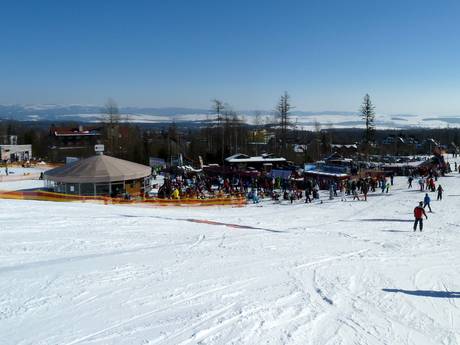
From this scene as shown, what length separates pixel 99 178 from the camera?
27938 mm

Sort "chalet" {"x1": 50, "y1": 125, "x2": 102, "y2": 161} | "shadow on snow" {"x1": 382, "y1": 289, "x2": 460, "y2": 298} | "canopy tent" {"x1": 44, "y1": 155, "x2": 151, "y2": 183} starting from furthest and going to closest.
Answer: "chalet" {"x1": 50, "y1": 125, "x2": 102, "y2": 161} < "canopy tent" {"x1": 44, "y1": 155, "x2": 151, "y2": 183} < "shadow on snow" {"x1": 382, "y1": 289, "x2": 460, "y2": 298}

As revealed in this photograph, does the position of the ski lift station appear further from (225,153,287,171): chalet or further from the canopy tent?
(225,153,287,171): chalet

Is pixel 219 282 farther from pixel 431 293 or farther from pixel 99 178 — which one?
pixel 99 178

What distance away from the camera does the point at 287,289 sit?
9.15 m

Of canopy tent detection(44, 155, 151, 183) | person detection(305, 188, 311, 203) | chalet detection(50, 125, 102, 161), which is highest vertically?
chalet detection(50, 125, 102, 161)

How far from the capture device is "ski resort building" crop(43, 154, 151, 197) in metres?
28.2

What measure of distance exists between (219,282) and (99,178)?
796 inches

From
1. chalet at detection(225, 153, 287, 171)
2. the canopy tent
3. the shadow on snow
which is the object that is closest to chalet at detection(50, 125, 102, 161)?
chalet at detection(225, 153, 287, 171)

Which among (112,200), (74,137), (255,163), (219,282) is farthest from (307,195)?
(74,137)

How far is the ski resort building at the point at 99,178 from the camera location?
28156 mm

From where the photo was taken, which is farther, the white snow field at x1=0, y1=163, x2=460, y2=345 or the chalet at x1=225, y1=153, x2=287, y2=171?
the chalet at x1=225, y1=153, x2=287, y2=171

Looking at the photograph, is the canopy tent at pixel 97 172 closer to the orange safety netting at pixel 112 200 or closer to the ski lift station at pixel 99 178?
the ski lift station at pixel 99 178

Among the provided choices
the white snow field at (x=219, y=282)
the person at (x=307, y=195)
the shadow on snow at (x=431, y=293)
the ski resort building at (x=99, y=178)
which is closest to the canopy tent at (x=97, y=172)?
the ski resort building at (x=99, y=178)

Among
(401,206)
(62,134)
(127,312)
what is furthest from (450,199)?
(62,134)
